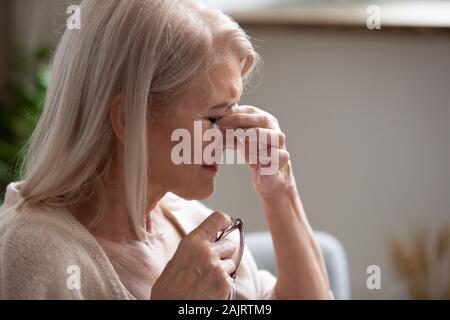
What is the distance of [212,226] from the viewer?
110cm

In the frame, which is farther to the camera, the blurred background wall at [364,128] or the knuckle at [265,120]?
the blurred background wall at [364,128]

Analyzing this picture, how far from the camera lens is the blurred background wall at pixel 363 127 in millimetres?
2311

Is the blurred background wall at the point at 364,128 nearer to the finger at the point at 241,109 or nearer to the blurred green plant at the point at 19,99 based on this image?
A: the blurred green plant at the point at 19,99

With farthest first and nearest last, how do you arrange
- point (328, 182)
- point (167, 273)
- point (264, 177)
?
1. point (328, 182)
2. point (264, 177)
3. point (167, 273)

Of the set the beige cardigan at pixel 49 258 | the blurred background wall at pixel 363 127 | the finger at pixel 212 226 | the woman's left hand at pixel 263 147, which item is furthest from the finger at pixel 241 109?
the blurred background wall at pixel 363 127

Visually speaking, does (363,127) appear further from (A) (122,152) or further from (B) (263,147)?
(A) (122,152)

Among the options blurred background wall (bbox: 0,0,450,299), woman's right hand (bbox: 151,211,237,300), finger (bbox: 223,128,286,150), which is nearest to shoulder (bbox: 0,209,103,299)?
woman's right hand (bbox: 151,211,237,300)

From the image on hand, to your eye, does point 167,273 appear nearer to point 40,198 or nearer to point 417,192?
point 40,198

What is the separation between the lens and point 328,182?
2.57m

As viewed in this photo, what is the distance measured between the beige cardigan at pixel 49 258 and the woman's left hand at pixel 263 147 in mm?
286

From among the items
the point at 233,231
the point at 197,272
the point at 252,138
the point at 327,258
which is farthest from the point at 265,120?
the point at 327,258
